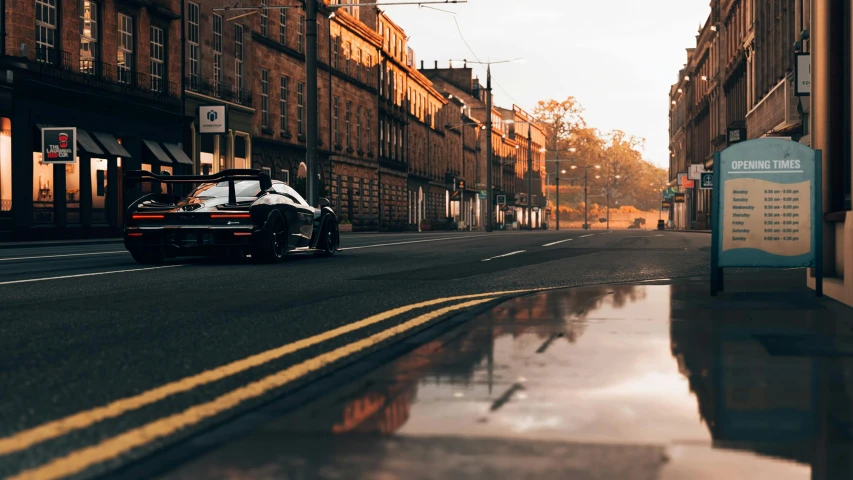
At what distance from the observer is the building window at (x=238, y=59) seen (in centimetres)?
4447

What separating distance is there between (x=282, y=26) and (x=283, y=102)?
12.5 feet

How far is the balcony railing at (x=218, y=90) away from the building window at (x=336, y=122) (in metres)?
12.7

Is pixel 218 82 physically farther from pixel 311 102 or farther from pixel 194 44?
pixel 311 102

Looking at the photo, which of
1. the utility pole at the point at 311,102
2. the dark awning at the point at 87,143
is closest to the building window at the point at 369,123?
the dark awning at the point at 87,143

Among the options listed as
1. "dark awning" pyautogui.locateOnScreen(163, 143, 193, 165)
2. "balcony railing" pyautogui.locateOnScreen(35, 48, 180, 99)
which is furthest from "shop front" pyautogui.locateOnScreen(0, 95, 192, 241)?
"balcony railing" pyautogui.locateOnScreen(35, 48, 180, 99)

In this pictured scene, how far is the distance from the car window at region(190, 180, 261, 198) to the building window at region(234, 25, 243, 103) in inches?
1151

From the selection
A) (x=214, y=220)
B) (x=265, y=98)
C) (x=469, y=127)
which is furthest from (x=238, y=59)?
(x=469, y=127)

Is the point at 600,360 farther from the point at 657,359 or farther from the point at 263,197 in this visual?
the point at 263,197

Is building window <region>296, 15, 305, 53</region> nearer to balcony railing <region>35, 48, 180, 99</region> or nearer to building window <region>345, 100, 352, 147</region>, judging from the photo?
building window <region>345, 100, 352, 147</region>

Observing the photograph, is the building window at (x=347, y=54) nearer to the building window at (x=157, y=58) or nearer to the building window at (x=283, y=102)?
the building window at (x=283, y=102)

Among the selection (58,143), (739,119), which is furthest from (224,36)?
(739,119)

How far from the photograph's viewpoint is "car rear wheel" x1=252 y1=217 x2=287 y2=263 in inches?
601

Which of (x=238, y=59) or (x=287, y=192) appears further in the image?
(x=238, y=59)

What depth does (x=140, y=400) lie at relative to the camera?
4.71m
